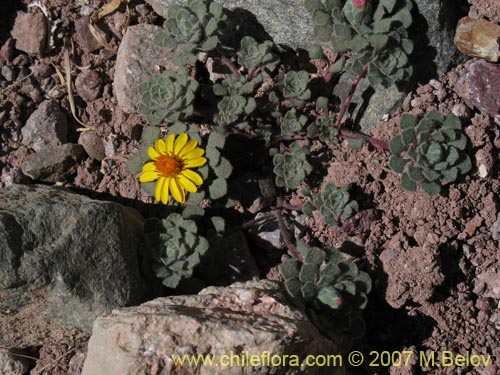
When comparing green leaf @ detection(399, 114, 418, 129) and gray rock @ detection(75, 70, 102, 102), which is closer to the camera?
green leaf @ detection(399, 114, 418, 129)

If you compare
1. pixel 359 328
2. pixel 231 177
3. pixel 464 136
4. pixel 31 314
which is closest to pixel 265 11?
pixel 231 177

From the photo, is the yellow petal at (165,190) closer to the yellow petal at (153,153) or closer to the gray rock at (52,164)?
the yellow petal at (153,153)

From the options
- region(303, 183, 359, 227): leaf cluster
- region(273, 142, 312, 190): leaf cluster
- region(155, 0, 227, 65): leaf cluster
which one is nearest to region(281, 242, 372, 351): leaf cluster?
region(303, 183, 359, 227): leaf cluster

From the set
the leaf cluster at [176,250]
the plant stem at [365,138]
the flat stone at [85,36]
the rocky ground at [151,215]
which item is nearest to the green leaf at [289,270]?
A: the rocky ground at [151,215]

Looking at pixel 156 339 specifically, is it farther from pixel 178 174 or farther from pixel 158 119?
pixel 158 119

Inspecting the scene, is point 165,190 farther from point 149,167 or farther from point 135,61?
point 135,61

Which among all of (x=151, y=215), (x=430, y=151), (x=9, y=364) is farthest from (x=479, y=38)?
(x=9, y=364)

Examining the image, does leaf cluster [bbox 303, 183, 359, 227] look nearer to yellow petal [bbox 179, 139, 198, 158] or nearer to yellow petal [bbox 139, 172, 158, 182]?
yellow petal [bbox 179, 139, 198, 158]
